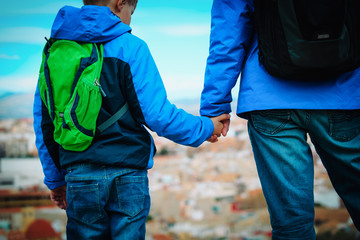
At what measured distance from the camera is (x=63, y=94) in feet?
3.80

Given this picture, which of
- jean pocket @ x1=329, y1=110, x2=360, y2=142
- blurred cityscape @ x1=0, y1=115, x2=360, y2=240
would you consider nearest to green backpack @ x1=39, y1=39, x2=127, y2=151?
jean pocket @ x1=329, y1=110, x2=360, y2=142

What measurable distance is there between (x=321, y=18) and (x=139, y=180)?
79 centimetres

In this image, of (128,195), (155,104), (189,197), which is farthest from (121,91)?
(189,197)

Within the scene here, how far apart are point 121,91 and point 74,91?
0.51 ft

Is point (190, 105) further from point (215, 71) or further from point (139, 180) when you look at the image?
point (139, 180)

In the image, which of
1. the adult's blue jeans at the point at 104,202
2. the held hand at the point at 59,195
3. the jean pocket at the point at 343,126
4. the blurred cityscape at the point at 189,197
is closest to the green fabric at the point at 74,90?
the adult's blue jeans at the point at 104,202

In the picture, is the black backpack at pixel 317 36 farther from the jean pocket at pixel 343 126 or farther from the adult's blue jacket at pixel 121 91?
the adult's blue jacket at pixel 121 91

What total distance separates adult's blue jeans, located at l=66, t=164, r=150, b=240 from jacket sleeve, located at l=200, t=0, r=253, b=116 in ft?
1.46

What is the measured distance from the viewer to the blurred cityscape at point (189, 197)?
Answer: 238 cm

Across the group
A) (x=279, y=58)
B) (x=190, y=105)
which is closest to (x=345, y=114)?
(x=279, y=58)

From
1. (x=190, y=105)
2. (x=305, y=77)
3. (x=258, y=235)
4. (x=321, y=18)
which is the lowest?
(x=258, y=235)

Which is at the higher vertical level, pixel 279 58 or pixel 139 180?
pixel 279 58

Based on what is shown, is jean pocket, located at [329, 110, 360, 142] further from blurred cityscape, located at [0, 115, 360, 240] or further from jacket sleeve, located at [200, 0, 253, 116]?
blurred cityscape, located at [0, 115, 360, 240]

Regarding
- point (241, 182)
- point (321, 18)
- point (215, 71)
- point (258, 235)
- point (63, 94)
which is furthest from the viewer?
point (241, 182)
